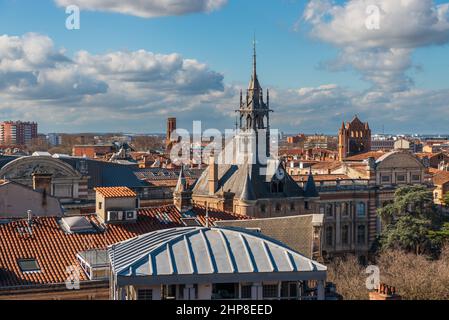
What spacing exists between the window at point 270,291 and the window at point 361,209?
47943 mm

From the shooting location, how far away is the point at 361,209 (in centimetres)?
6266

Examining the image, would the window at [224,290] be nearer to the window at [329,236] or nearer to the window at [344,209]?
the window at [329,236]

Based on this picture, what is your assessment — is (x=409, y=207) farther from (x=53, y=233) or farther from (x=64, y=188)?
(x=53, y=233)

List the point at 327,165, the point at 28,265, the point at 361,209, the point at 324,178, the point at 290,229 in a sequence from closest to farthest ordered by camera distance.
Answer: the point at 28,265 → the point at 290,229 → the point at 361,209 → the point at 324,178 → the point at 327,165

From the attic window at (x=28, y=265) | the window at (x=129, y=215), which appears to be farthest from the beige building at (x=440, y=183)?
the attic window at (x=28, y=265)

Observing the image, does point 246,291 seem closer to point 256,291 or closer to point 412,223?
point 256,291

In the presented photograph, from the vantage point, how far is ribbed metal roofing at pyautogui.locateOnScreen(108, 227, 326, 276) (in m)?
15.2

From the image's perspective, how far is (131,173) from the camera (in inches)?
2242

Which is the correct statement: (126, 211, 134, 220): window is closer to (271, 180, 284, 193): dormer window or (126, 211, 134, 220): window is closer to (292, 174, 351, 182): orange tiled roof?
(271, 180, 284, 193): dormer window

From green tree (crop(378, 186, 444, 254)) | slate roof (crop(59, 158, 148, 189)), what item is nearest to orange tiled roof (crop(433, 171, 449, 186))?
green tree (crop(378, 186, 444, 254))

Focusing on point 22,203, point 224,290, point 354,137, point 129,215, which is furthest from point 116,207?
point 354,137

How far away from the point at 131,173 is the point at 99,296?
3543cm

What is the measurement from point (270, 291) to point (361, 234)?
48078mm
